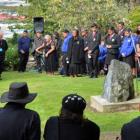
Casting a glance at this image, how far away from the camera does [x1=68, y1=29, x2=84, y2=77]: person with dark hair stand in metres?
19.3

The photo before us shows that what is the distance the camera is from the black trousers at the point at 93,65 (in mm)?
19062

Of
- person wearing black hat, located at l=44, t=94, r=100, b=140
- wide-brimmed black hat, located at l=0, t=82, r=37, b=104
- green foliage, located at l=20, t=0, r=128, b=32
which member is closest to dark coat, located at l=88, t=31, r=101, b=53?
green foliage, located at l=20, t=0, r=128, b=32

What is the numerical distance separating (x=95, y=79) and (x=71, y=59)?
1.74m

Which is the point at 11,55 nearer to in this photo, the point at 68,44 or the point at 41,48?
the point at 41,48

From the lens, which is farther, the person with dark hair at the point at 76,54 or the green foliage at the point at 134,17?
the green foliage at the point at 134,17

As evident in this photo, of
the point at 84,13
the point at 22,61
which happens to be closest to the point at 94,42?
the point at 22,61

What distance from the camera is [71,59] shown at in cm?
1959

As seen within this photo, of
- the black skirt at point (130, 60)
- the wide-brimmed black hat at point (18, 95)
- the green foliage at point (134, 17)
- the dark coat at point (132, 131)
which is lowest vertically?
the black skirt at point (130, 60)

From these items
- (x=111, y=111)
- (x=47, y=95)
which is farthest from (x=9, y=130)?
(x=47, y=95)

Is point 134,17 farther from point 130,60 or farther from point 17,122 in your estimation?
point 17,122

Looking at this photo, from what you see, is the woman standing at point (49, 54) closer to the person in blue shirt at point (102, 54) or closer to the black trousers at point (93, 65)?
the person in blue shirt at point (102, 54)

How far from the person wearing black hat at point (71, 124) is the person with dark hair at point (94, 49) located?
12.5 m

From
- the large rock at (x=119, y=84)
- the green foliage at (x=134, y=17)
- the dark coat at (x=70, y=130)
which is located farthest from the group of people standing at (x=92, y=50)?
the dark coat at (x=70, y=130)

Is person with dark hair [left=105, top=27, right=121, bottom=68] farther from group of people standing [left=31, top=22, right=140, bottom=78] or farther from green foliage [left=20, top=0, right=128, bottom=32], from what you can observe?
green foliage [left=20, top=0, right=128, bottom=32]
